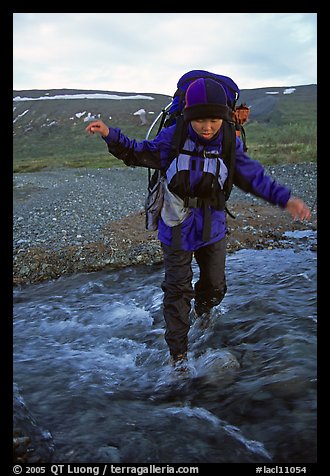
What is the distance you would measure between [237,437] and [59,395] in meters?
1.82

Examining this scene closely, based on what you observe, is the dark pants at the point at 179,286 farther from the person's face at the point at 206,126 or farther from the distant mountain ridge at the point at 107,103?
the distant mountain ridge at the point at 107,103

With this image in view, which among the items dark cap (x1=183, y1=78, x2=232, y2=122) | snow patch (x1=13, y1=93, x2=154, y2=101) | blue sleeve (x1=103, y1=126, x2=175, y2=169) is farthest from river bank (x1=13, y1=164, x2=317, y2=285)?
snow patch (x1=13, y1=93, x2=154, y2=101)

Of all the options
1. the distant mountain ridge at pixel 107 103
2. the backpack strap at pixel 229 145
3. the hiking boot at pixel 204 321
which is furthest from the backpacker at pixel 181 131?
the distant mountain ridge at pixel 107 103

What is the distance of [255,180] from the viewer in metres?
3.90

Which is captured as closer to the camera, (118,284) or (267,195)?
(267,195)

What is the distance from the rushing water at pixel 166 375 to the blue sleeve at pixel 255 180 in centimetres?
182

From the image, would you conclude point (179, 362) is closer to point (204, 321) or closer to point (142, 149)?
point (204, 321)

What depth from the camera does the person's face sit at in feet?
11.8

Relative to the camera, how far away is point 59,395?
4.12 metres

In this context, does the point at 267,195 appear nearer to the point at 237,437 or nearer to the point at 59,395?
the point at 237,437

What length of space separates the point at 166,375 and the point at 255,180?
224 cm

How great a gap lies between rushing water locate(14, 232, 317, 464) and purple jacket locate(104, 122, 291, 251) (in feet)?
4.92

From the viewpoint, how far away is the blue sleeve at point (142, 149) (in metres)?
3.87
